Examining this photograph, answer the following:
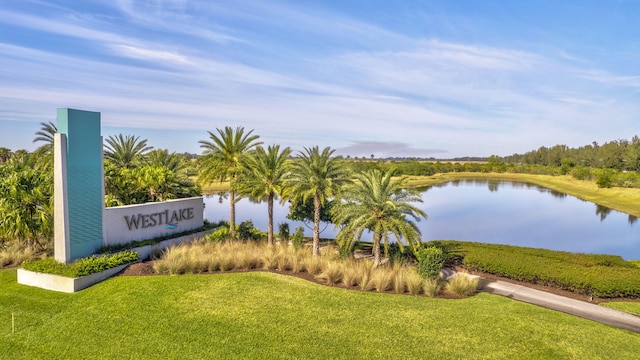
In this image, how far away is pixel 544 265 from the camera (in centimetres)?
1554

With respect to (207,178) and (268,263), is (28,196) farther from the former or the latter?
(268,263)

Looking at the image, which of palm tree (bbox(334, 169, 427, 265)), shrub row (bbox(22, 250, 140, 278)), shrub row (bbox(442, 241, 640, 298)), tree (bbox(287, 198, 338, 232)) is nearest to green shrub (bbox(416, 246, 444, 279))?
palm tree (bbox(334, 169, 427, 265))

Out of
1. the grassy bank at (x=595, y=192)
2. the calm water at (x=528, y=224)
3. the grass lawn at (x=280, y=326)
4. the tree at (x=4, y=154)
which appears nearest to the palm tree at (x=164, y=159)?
the calm water at (x=528, y=224)

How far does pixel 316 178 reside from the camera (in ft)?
60.7

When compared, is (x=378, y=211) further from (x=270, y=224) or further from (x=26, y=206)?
(x=26, y=206)

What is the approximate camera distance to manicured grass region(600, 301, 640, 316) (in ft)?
42.1

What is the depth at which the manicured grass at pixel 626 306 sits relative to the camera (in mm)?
12823

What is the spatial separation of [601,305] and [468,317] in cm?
597

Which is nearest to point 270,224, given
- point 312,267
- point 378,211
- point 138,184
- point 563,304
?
point 312,267

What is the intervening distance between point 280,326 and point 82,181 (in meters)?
11.6

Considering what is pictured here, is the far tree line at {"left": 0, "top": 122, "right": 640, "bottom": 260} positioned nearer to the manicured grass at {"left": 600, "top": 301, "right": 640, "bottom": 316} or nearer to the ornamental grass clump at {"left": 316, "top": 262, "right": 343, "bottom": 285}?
the ornamental grass clump at {"left": 316, "top": 262, "right": 343, "bottom": 285}

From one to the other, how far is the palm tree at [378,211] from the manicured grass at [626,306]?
705 cm

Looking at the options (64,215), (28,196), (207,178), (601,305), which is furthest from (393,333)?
(28,196)

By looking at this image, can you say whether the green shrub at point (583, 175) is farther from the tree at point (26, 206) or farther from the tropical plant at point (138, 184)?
the tree at point (26, 206)
